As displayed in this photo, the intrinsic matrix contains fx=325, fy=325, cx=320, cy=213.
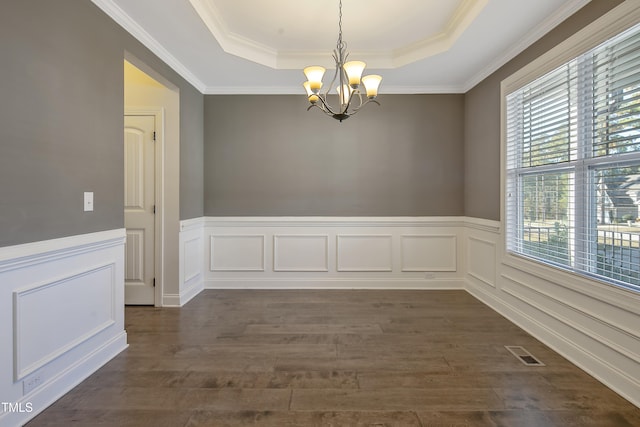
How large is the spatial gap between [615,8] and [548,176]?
1.26 metres

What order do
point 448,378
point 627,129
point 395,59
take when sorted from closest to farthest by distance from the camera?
point 627,129, point 448,378, point 395,59

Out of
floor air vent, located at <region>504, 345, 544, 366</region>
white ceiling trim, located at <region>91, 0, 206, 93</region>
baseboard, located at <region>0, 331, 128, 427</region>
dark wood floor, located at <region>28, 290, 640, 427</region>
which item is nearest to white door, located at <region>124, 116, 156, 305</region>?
dark wood floor, located at <region>28, 290, 640, 427</region>

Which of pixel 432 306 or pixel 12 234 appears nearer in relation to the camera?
pixel 12 234

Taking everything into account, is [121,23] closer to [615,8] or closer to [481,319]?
[615,8]

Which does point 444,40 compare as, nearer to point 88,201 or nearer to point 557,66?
point 557,66

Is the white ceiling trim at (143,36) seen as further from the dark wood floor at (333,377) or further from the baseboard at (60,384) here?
the dark wood floor at (333,377)

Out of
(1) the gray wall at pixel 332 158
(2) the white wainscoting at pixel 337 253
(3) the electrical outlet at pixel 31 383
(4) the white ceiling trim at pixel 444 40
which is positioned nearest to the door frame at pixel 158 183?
(2) the white wainscoting at pixel 337 253

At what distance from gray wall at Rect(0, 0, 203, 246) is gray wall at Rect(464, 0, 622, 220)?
141 inches

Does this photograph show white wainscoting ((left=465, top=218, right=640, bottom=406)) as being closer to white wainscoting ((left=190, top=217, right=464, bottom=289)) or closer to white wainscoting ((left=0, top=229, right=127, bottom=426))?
white wainscoting ((left=190, top=217, right=464, bottom=289))

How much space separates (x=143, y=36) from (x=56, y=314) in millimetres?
2363

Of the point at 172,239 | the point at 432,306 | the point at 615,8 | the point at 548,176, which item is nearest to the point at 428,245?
the point at 432,306

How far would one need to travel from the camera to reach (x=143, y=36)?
9.48 feet

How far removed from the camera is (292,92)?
14.3 feet

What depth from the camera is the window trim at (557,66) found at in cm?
209
